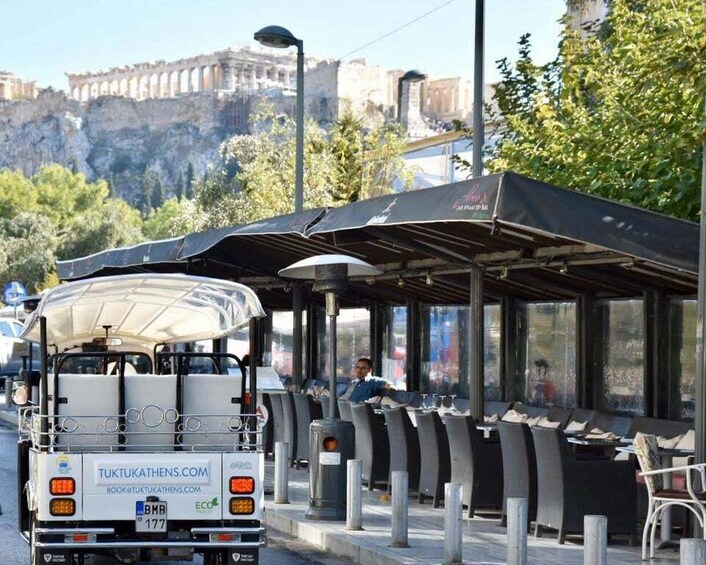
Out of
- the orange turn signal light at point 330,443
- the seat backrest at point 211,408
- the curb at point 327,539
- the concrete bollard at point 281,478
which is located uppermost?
the seat backrest at point 211,408

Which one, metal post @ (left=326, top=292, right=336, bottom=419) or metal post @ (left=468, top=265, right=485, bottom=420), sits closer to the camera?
metal post @ (left=326, top=292, right=336, bottom=419)

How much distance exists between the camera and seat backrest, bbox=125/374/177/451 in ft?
34.2

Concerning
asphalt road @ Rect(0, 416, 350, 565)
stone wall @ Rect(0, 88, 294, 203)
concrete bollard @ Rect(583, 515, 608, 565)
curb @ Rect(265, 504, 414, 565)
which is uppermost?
stone wall @ Rect(0, 88, 294, 203)

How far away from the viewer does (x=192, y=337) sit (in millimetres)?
12688

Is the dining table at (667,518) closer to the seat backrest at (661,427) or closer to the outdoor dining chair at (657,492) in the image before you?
the outdoor dining chair at (657,492)

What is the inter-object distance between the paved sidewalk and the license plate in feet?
6.35

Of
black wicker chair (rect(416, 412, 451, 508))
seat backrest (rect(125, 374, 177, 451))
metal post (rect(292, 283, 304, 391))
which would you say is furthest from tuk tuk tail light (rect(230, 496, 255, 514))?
metal post (rect(292, 283, 304, 391))

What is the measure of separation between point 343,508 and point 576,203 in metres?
3.90

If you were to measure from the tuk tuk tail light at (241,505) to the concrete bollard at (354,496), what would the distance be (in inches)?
118

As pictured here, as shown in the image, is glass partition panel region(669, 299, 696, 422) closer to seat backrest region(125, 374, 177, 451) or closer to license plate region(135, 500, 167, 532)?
seat backrest region(125, 374, 177, 451)

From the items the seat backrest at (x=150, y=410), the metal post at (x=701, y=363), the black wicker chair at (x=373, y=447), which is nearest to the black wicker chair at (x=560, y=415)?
the black wicker chair at (x=373, y=447)

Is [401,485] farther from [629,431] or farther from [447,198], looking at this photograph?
[629,431]

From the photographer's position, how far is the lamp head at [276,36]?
22.0m


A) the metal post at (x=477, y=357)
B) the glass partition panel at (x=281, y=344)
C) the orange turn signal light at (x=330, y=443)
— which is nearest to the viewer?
the orange turn signal light at (x=330, y=443)
